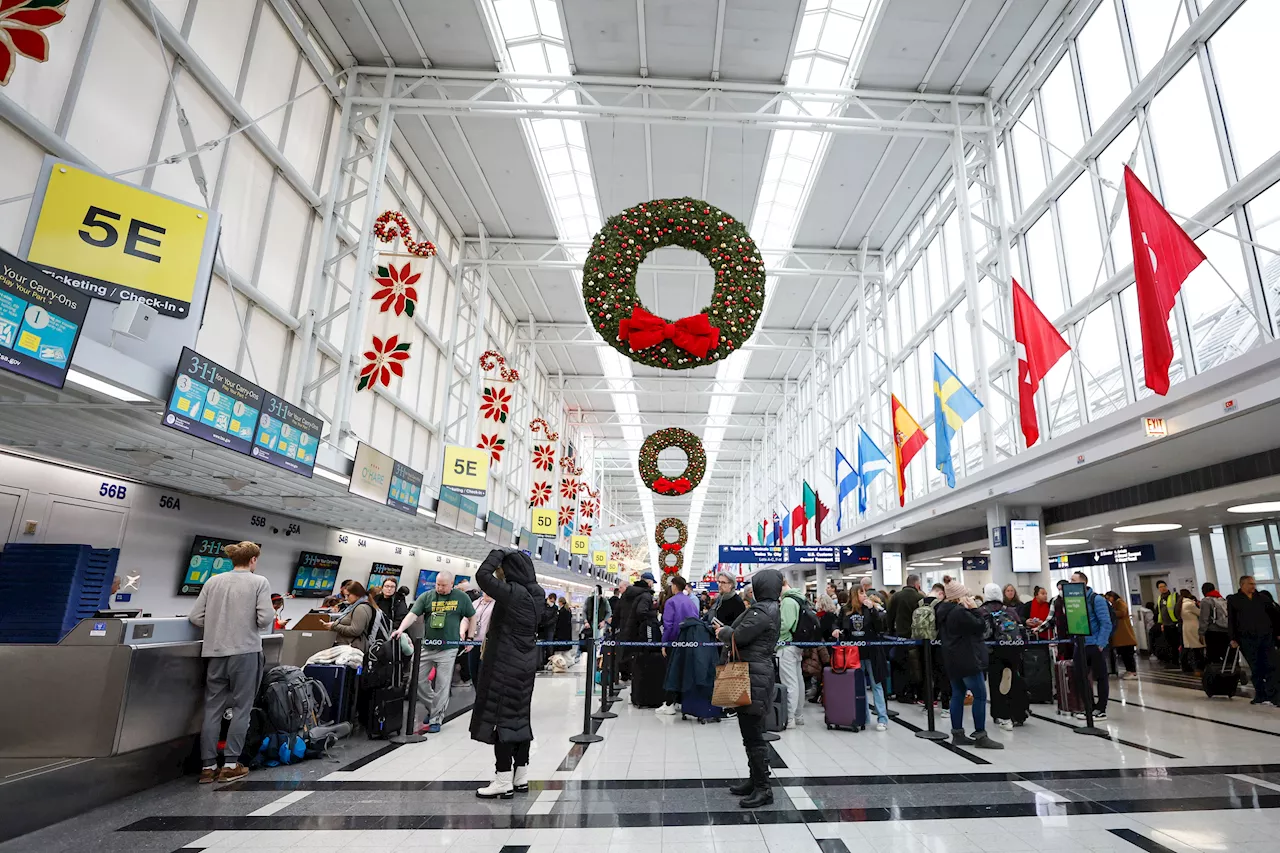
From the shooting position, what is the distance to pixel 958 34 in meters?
12.4

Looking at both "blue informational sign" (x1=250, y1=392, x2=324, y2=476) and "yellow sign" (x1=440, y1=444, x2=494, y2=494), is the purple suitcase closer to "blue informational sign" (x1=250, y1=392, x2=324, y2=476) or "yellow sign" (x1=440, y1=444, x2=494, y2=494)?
"blue informational sign" (x1=250, y1=392, x2=324, y2=476)

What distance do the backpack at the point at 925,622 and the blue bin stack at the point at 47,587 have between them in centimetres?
903

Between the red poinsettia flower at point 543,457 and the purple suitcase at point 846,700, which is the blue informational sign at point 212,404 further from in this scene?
the red poinsettia flower at point 543,457

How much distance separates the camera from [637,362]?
1130cm

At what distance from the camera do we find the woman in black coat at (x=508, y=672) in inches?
187

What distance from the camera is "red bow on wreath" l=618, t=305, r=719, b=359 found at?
8.20 meters

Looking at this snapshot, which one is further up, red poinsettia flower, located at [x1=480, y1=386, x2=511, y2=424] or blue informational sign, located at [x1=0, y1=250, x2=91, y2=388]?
red poinsettia flower, located at [x1=480, y1=386, x2=511, y2=424]

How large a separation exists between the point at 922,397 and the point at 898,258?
4.76 metres

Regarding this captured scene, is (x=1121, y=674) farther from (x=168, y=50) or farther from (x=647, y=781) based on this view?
(x=168, y=50)

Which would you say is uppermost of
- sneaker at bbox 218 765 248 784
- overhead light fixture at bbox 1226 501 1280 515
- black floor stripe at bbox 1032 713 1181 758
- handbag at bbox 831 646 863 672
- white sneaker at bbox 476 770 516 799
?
overhead light fixture at bbox 1226 501 1280 515

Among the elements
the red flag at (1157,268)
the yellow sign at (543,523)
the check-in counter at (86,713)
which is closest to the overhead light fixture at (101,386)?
the check-in counter at (86,713)

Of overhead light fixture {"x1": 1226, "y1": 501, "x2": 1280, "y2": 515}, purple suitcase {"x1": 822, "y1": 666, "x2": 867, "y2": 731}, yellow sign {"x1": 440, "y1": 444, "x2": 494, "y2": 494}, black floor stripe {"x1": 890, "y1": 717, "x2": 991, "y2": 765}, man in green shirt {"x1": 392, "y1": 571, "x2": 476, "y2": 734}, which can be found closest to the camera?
black floor stripe {"x1": 890, "y1": 717, "x2": 991, "y2": 765}

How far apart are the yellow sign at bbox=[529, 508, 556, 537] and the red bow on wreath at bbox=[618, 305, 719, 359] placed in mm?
16963

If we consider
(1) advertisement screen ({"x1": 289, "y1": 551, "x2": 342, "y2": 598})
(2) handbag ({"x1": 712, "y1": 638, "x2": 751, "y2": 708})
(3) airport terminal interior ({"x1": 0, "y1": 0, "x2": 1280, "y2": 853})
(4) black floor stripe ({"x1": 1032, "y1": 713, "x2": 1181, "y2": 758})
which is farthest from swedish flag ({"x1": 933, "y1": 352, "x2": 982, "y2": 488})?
(1) advertisement screen ({"x1": 289, "y1": 551, "x2": 342, "y2": 598})
